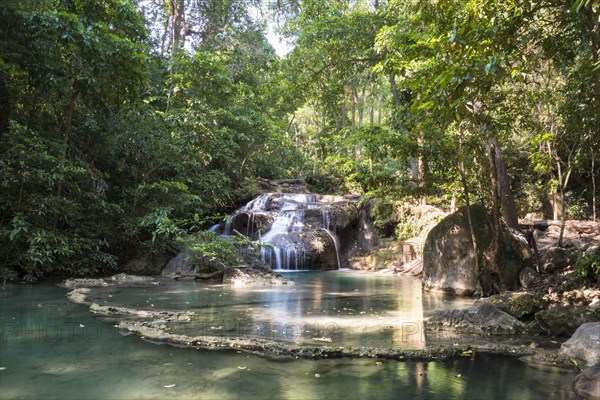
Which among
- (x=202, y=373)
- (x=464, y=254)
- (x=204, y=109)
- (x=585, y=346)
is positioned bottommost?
(x=202, y=373)

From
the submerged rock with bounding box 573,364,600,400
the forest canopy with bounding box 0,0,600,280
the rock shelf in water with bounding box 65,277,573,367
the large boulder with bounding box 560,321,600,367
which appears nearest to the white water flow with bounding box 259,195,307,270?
the forest canopy with bounding box 0,0,600,280

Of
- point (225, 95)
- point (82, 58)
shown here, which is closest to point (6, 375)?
point (82, 58)

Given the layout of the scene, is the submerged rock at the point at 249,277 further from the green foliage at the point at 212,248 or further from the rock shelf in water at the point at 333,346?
the rock shelf in water at the point at 333,346

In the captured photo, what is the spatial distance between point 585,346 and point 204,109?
12459 millimetres

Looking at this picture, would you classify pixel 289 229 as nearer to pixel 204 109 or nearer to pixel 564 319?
pixel 204 109

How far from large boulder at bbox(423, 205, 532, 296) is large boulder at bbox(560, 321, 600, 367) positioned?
4.64 m

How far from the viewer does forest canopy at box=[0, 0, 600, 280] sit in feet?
19.5

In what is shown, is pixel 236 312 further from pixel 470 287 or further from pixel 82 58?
pixel 82 58

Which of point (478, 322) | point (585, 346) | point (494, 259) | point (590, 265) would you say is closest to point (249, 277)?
point (494, 259)

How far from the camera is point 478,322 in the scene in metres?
6.11

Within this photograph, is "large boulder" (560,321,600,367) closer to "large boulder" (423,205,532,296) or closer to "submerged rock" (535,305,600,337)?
"submerged rock" (535,305,600,337)

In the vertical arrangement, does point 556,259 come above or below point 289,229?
below

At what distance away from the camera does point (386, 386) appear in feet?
12.7

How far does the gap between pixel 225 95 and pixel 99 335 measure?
39.3 feet
